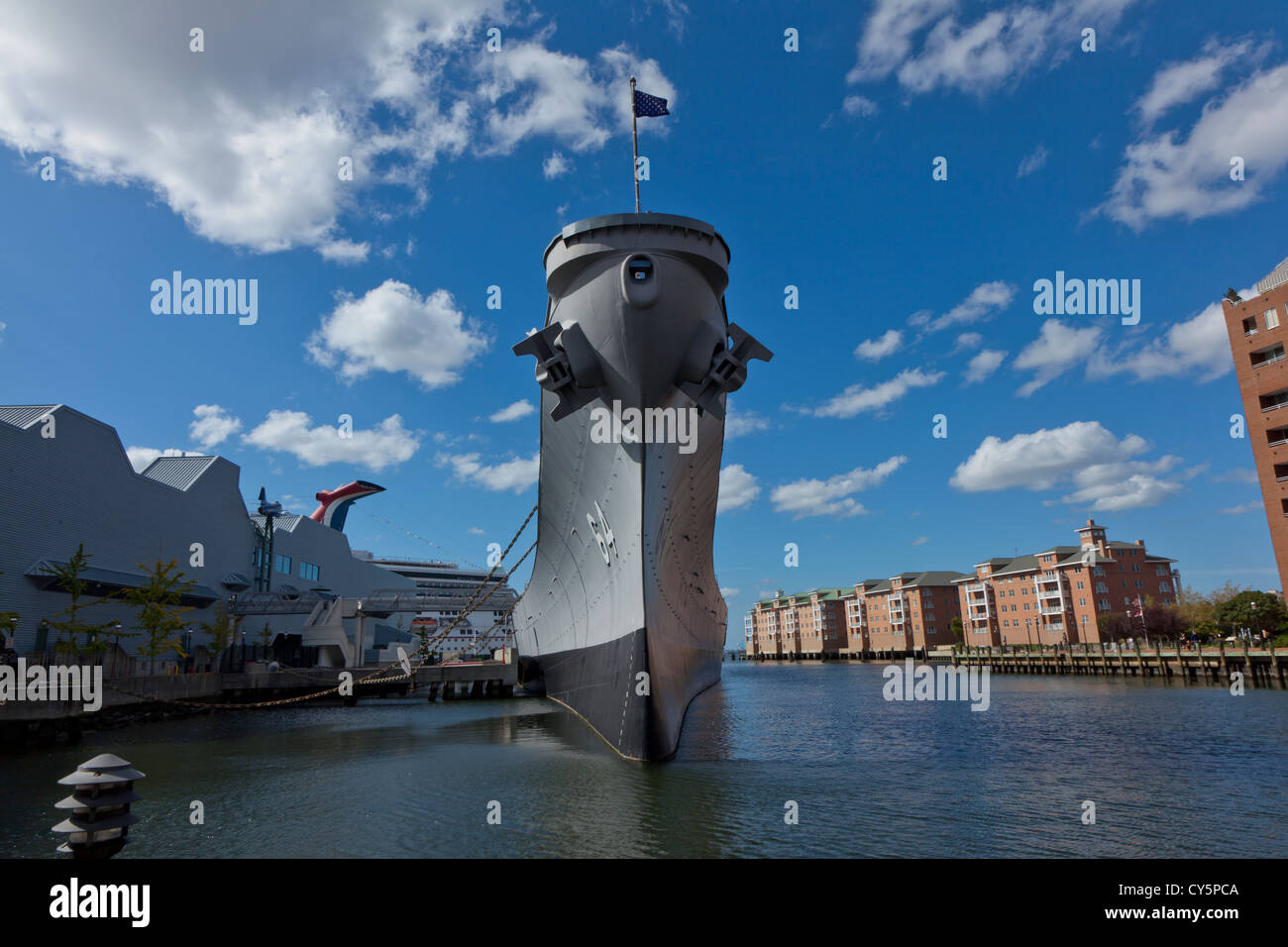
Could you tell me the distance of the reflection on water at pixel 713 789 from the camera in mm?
8422

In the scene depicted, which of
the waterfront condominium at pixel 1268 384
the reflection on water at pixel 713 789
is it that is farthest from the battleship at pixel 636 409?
the waterfront condominium at pixel 1268 384

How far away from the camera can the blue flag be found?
1452 centimetres

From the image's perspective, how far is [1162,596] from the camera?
198 feet

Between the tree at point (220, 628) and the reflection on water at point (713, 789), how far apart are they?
1506 centimetres

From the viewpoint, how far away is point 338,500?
72.8m

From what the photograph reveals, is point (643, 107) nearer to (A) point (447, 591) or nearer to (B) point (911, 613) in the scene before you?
(A) point (447, 591)

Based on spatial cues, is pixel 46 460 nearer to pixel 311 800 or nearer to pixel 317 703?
pixel 317 703
